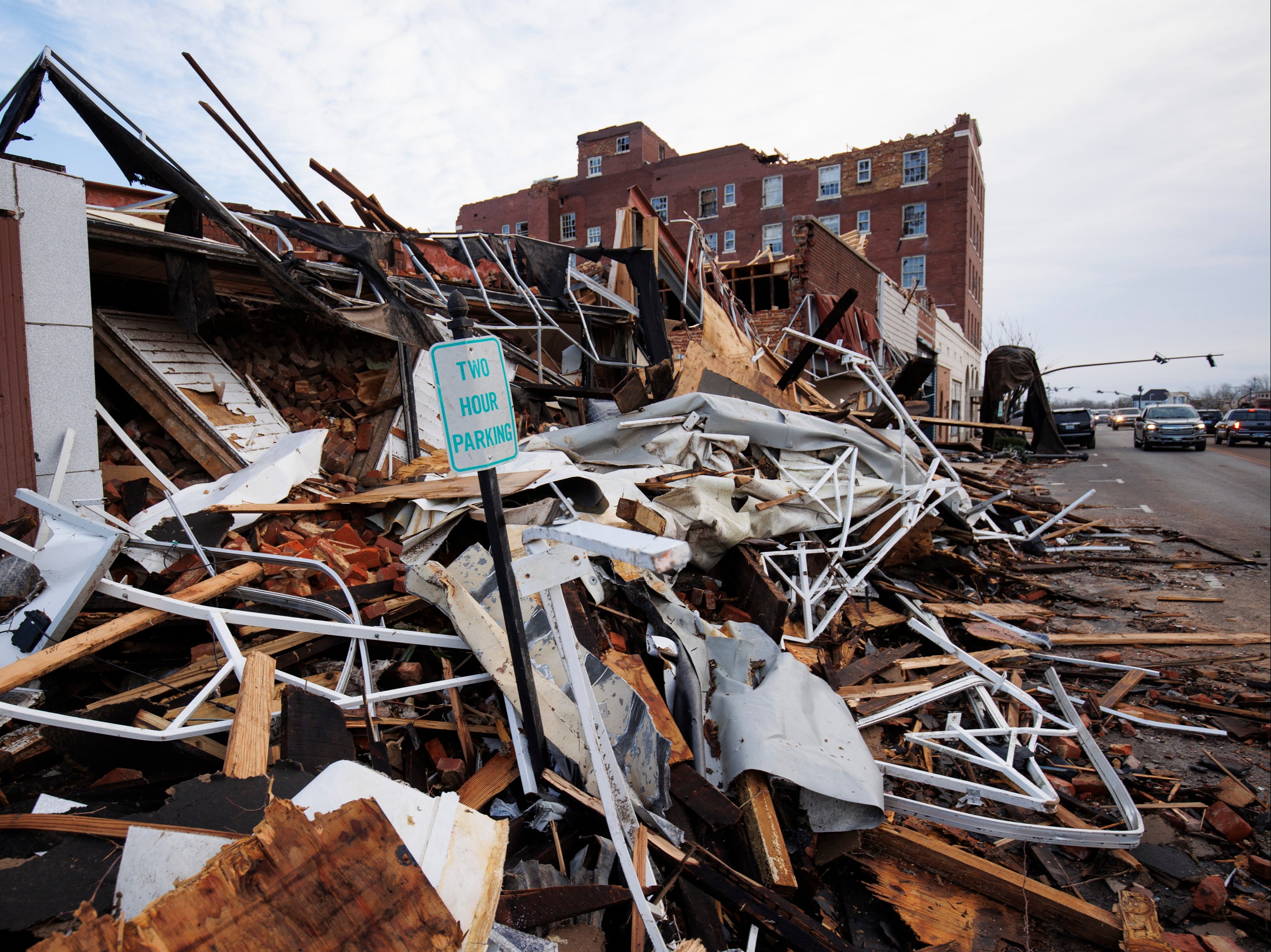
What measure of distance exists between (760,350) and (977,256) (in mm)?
43149

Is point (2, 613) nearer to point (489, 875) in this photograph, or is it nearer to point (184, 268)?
point (489, 875)

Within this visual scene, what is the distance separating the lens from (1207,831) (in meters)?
3.51

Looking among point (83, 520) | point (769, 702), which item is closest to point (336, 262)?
point (83, 520)

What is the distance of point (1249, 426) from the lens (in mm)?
27297

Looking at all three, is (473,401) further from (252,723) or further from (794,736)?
(794,736)

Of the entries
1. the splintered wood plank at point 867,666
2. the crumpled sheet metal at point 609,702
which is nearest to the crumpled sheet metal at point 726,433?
the splintered wood plank at point 867,666

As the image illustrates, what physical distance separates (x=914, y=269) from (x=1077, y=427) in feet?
53.3

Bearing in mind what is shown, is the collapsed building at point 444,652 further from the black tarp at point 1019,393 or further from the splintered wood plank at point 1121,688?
the black tarp at point 1019,393

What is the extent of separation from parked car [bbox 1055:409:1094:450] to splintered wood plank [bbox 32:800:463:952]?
30890 mm

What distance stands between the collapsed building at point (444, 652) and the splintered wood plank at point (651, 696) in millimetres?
23

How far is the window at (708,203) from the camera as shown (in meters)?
42.3

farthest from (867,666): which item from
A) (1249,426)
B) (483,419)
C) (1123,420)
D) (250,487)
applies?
(1123,420)

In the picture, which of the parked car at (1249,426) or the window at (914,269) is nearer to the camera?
the parked car at (1249,426)

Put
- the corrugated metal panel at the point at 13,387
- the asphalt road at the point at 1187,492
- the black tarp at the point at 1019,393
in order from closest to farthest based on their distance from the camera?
the corrugated metal panel at the point at 13,387 < the asphalt road at the point at 1187,492 < the black tarp at the point at 1019,393
